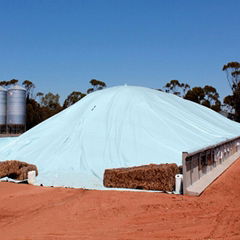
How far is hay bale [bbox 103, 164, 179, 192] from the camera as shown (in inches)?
356

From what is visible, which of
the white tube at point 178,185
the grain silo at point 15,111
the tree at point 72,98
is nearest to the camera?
the white tube at point 178,185

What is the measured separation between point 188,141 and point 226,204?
8.88 m

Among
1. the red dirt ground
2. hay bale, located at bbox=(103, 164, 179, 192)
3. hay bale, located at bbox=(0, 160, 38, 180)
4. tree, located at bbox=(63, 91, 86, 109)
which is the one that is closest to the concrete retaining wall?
the red dirt ground

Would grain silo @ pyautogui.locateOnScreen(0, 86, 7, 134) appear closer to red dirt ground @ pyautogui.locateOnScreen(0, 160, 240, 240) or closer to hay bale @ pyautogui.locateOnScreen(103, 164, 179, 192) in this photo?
red dirt ground @ pyautogui.locateOnScreen(0, 160, 240, 240)

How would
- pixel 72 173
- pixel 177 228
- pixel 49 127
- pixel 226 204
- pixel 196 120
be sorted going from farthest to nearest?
pixel 196 120 → pixel 49 127 → pixel 72 173 → pixel 226 204 → pixel 177 228

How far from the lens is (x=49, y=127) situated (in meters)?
18.4

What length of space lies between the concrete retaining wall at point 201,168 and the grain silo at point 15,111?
30691mm

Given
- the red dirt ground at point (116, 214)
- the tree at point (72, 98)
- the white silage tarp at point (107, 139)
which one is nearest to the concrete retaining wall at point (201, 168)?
the red dirt ground at point (116, 214)

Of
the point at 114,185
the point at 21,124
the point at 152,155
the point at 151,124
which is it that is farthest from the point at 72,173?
the point at 21,124

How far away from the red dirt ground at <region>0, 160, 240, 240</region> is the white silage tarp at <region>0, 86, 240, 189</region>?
7.39 ft

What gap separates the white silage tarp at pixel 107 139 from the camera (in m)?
13.1

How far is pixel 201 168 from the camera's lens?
34.9ft

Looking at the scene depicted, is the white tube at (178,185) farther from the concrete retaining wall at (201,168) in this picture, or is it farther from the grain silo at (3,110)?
the grain silo at (3,110)

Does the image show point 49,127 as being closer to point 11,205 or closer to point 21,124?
point 11,205
